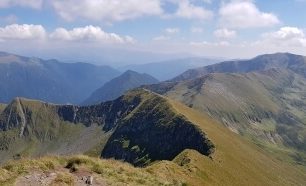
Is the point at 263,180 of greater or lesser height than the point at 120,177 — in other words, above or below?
below

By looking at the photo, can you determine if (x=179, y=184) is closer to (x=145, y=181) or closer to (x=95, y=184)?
(x=145, y=181)

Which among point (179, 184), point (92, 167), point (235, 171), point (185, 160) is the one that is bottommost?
point (235, 171)

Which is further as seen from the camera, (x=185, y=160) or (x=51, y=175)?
(x=185, y=160)

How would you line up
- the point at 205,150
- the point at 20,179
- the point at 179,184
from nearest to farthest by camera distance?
1. the point at 20,179
2. the point at 179,184
3. the point at 205,150

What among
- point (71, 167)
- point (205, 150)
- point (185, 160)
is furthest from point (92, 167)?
point (205, 150)

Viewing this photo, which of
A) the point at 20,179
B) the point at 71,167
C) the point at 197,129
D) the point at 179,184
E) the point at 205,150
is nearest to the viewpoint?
the point at 20,179

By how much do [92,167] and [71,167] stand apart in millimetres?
1724

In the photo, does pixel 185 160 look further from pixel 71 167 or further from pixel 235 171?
pixel 71 167

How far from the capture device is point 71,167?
33812 millimetres

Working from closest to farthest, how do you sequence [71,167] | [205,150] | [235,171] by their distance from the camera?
[71,167]
[235,171]
[205,150]

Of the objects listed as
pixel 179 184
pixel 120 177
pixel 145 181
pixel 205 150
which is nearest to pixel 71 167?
pixel 120 177

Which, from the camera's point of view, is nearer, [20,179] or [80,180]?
[20,179]

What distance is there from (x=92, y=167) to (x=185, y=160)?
65081mm

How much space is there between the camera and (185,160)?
97.4 metres
